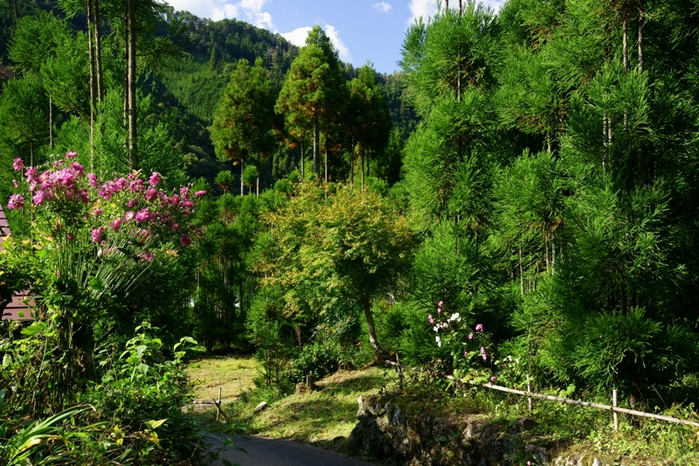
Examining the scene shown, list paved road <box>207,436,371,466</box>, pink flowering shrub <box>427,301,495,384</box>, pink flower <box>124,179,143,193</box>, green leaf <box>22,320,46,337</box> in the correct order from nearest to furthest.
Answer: green leaf <box>22,320,46,337</box>
pink flower <box>124,179,143,193</box>
pink flowering shrub <box>427,301,495,384</box>
paved road <box>207,436,371,466</box>

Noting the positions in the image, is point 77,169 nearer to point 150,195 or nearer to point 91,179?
point 91,179

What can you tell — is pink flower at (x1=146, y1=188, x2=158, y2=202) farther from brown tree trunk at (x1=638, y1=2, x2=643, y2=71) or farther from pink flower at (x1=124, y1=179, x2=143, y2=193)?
brown tree trunk at (x1=638, y1=2, x2=643, y2=71)

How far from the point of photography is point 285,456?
346 inches

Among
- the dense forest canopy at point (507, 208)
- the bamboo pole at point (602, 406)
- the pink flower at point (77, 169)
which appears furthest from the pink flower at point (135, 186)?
the bamboo pole at point (602, 406)

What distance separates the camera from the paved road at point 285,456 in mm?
8117

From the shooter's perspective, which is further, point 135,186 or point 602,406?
point 602,406

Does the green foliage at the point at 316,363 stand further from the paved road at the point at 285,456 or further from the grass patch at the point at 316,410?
the paved road at the point at 285,456

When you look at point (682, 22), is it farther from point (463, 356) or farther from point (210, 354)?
point (210, 354)

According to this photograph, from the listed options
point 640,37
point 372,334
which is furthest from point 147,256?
point 372,334

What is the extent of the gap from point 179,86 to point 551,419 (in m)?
87.8

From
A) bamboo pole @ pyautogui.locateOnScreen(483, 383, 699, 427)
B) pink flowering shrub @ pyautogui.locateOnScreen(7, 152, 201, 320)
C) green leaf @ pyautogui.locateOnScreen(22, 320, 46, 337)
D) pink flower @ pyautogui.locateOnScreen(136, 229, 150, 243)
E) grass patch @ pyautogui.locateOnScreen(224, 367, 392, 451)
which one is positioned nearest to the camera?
green leaf @ pyautogui.locateOnScreen(22, 320, 46, 337)

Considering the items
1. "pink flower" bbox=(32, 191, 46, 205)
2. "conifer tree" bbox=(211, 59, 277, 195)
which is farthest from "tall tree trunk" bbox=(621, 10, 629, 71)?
"conifer tree" bbox=(211, 59, 277, 195)

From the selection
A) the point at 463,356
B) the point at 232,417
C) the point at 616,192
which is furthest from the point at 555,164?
the point at 232,417

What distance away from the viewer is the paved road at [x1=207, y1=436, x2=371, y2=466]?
8117 mm
